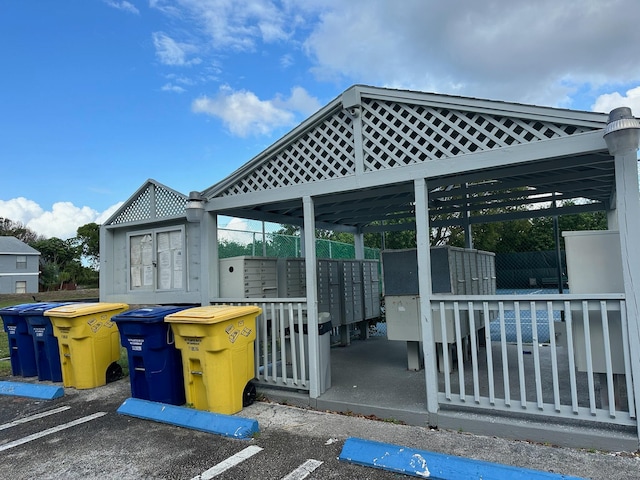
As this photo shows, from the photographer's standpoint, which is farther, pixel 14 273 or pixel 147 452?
pixel 14 273

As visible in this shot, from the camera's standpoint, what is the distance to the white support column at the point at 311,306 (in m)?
4.05

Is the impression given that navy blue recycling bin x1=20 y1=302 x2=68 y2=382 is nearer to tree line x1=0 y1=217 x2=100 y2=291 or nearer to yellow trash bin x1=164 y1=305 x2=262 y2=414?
yellow trash bin x1=164 y1=305 x2=262 y2=414

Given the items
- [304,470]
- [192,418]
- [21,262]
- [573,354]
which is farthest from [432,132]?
[21,262]

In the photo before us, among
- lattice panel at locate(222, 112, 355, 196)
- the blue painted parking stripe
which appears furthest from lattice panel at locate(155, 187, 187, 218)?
the blue painted parking stripe

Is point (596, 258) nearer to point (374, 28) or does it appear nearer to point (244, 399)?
point (244, 399)

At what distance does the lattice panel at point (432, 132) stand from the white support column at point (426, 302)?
336 millimetres

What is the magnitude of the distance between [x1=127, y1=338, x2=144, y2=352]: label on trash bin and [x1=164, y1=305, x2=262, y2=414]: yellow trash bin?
19.6 inches

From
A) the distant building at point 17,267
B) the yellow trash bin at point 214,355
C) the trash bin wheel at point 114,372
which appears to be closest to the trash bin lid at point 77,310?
the trash bin wheel at point 114,372

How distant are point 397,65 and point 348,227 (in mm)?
3242

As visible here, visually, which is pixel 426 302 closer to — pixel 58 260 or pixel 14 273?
pixel 14 273

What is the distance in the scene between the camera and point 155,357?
13.6 feet

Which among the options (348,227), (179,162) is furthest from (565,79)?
(179,162)

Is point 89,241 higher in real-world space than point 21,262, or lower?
higher

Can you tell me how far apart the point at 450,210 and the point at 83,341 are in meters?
5.53
